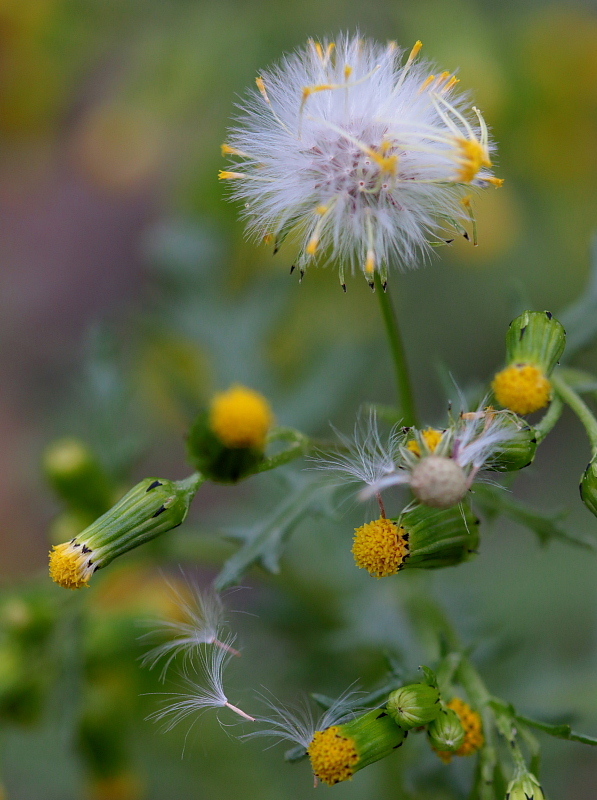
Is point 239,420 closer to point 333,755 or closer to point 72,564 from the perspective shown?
point 72,564

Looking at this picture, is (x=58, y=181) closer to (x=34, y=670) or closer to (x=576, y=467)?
(x=576, y=467)

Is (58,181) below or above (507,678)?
above

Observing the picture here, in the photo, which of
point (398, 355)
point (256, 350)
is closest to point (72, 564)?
point (398, 355)

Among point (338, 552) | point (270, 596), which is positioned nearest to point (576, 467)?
point (338, 552)

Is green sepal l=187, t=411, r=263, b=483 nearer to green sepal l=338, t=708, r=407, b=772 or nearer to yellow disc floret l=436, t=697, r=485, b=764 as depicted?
green sepal l=338, t=708, r=407, b=772

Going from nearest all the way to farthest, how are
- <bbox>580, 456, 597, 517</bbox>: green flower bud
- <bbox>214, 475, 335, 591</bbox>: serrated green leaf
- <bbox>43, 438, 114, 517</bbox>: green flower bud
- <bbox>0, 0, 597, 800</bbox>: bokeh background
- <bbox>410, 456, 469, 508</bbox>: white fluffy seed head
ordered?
<bbox>410, 456, 469, 508</bbox>: white fluffy seed head → <bbox>580, 456, 597, 517</bbox>: green flower bud → <bbox>214, 475, 335, 591</bbox>: serrated green leaf → <bbox>43, 438, 114, 517</bbox>: green flower bud → <bbox>0, 0, 597, 800</bbox>: bokeh background

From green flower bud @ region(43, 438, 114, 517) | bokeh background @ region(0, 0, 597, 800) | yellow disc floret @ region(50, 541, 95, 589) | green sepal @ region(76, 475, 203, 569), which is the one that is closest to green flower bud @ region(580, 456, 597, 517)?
bokeh background @ region(0, 0, 597, 800)

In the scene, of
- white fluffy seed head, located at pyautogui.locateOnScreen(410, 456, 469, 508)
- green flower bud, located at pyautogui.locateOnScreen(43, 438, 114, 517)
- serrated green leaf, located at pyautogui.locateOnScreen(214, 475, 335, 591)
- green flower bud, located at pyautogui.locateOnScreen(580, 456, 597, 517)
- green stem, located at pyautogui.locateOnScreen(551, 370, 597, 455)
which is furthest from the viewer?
green flower bud, located at pyautogui.locateOnScreen(43, 438, 114, 517)
